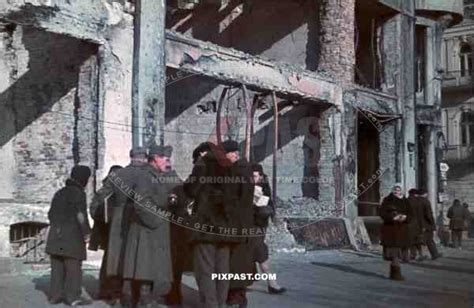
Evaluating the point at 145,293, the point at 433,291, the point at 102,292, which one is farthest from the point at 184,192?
the point at 433,291

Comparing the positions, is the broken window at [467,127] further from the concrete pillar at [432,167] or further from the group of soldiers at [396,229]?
the group of soldiers at [396,229]

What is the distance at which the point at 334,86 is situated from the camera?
15.7 metres

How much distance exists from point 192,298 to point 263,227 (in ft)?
3.44

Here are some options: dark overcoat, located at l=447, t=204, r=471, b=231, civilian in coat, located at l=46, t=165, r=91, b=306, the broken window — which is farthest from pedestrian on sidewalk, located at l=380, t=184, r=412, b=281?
the broken window

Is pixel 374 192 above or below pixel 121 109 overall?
below

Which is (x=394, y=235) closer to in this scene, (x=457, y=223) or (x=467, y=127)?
(x=457, y=223)

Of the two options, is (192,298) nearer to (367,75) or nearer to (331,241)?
(331,241)

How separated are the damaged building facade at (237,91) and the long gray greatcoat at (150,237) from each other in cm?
381

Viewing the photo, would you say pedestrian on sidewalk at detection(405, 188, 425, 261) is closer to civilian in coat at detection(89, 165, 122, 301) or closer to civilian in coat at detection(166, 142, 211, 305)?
civilian in coat at detection(166, 142, 211, 305)

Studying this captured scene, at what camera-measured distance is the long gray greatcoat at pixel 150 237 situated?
A: 6.25 m

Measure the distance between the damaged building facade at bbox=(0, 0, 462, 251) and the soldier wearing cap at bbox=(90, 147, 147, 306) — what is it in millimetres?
3351

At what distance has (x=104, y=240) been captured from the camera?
23.2ft

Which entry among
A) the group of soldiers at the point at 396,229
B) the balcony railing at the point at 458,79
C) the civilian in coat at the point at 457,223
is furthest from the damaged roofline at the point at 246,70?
the balcony railing at the point at 458,79

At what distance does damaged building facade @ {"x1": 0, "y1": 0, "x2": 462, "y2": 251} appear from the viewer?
33.7 feet
